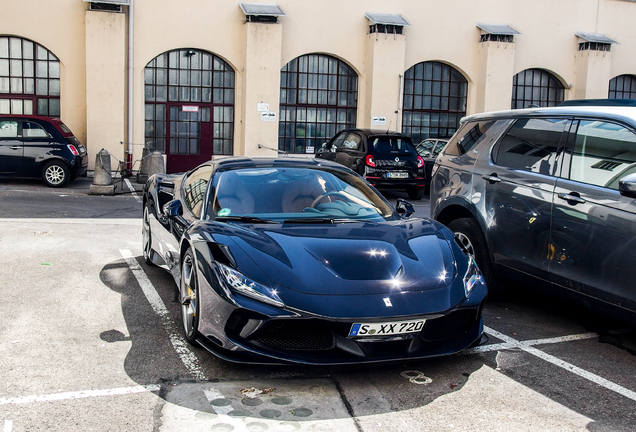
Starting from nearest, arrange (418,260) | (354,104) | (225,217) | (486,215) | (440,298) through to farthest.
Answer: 1. (440,298)
2. (418,260)
3. (225,217)
4. (486,215)
5. (354,104)

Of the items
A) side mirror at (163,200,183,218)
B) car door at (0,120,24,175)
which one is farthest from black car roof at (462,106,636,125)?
car door at (0,120,24,175)

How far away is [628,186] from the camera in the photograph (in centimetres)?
457

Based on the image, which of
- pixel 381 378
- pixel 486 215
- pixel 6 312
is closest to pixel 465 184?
pixel 486 215

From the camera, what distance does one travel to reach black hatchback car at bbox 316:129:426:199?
15.5 metres

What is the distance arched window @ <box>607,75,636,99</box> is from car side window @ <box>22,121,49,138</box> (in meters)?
19.0

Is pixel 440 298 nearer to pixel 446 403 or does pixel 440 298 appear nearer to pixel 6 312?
pixel 446 403

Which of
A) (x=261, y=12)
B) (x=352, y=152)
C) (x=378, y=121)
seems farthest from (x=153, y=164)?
(x=378, y=121)

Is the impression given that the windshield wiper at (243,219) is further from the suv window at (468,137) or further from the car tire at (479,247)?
the suv window at (468,137)

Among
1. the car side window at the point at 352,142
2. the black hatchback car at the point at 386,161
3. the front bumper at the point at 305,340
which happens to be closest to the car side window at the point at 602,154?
the front bumper at the point at 305,340

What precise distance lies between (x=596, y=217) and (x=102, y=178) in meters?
12.0

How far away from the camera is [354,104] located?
863 inches

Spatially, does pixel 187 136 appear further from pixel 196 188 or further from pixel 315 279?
pixel 315 279

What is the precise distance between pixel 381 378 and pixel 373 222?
1349 mm

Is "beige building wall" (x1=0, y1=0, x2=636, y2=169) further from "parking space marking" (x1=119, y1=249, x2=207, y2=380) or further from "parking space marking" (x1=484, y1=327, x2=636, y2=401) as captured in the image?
"parking space marking" (x1=484, y1=327, x2=636, y2=401)
